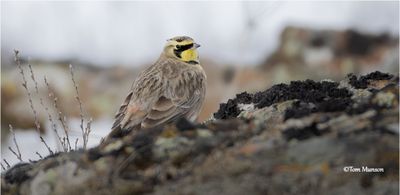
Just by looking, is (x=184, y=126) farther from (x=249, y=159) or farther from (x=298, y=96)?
(x=298, y=96)

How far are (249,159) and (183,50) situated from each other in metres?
4.13

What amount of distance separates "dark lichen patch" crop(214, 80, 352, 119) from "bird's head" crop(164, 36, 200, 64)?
7.02 feet

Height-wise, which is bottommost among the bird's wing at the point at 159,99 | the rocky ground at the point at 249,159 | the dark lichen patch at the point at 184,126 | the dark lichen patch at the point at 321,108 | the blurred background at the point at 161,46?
the rocky ground at the point at 249,159

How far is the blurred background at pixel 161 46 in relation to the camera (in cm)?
1266

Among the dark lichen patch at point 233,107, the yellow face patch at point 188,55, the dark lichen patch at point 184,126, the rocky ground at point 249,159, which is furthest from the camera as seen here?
the yellow face patch at point 188,55

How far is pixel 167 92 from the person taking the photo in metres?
7.47

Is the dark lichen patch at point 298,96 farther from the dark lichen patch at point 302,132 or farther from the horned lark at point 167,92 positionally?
the horned lark at point 167,92

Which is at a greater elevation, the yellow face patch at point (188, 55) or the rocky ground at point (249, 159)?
the yellow face patch at point (188, 55)

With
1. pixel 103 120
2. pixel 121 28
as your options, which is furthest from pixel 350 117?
pixel 121 28

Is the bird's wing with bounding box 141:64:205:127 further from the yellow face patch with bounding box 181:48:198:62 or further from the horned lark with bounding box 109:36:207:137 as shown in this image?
the yellow face patch with bounding box 181:48:198:62

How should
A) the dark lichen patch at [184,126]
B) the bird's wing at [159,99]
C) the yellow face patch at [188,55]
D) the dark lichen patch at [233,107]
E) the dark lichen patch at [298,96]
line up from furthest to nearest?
the yellow face patch at [188,55] < the bird's wing at [159,99] < the dark lichen patch at [233,107] < the dark lichen patch at [298,96] < the dark lichen patch at [184,126]

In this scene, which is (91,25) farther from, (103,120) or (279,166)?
(279,166)

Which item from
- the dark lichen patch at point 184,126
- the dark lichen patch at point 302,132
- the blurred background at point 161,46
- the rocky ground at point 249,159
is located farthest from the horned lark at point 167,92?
the blurred background at point 161,46

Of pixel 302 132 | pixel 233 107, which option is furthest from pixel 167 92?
pixel 302 132
